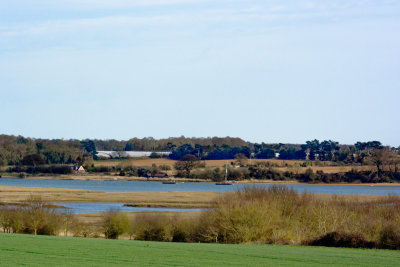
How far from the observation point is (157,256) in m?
24.3

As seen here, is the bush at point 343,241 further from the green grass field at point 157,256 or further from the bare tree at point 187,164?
the bare tree at point 187,164

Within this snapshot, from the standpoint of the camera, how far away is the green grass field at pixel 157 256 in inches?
871

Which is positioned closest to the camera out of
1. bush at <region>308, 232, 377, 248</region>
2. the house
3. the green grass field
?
the green grass field

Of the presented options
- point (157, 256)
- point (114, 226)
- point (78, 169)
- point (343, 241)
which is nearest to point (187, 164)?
point (78, 169)

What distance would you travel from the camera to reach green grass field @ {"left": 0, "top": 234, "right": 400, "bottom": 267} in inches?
871

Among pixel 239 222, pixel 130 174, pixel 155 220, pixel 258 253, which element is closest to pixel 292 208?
pixel 239 222

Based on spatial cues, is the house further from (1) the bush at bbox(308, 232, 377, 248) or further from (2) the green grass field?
(2) the green grass field

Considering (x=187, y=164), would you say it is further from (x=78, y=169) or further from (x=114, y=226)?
(x=114, y=226)

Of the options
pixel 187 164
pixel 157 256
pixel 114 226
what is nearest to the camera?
pixel 157 256

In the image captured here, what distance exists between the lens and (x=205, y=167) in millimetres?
180250

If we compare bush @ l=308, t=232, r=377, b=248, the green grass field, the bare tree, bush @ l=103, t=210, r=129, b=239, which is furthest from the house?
the green grass field

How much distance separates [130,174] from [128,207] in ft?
338

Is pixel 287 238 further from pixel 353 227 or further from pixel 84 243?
pixel 84 243

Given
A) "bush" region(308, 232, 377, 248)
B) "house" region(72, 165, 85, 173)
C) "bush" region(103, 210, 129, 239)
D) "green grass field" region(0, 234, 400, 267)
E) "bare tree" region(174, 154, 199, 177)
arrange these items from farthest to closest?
"bare tree" region(174, 154, 199, 177)
"house" region(72, 165, 85, 173)
"bush" region(103, 210, 129, 239)
"bush" region(308, 232, 377, 248)
"green grass field" region(0, 234, 400, 267)
